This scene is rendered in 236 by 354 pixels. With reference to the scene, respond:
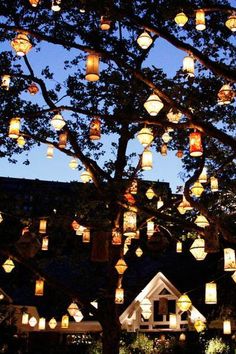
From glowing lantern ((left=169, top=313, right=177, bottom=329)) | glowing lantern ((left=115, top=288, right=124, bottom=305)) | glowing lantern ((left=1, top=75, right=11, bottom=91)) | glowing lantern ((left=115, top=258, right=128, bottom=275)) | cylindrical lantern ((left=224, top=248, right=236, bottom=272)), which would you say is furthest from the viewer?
glowing lantern ((left=169, top=313, right=177, bottom=329))

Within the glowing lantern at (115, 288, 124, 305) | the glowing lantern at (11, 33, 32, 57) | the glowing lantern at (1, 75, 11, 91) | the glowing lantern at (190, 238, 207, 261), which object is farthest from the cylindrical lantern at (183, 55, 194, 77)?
the glowing lantern at (115, 288, 124, 305)

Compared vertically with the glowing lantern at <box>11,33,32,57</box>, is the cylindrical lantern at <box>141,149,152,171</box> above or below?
below

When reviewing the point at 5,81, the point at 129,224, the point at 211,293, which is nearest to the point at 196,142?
the point at 129,224

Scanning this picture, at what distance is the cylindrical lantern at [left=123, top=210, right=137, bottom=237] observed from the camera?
38.6ft

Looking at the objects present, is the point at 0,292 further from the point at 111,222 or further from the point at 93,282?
the point at 111,222

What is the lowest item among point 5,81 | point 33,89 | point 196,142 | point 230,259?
point 230,259

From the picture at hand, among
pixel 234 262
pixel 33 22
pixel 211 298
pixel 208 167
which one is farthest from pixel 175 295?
pixel 33 22

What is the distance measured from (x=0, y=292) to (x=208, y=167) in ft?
30.8

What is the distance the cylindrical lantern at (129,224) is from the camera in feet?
38.6

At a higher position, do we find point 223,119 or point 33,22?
point 33,22

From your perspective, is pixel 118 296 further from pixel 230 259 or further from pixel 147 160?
pixel 147 160

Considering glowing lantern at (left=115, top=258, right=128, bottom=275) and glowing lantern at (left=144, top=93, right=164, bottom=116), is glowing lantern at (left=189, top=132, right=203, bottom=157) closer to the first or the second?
glowing lantern at (left=144, top=93, right=164, bottom=116)

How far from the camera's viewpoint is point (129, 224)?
12.0 meters

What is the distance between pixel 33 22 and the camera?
13453 mm
